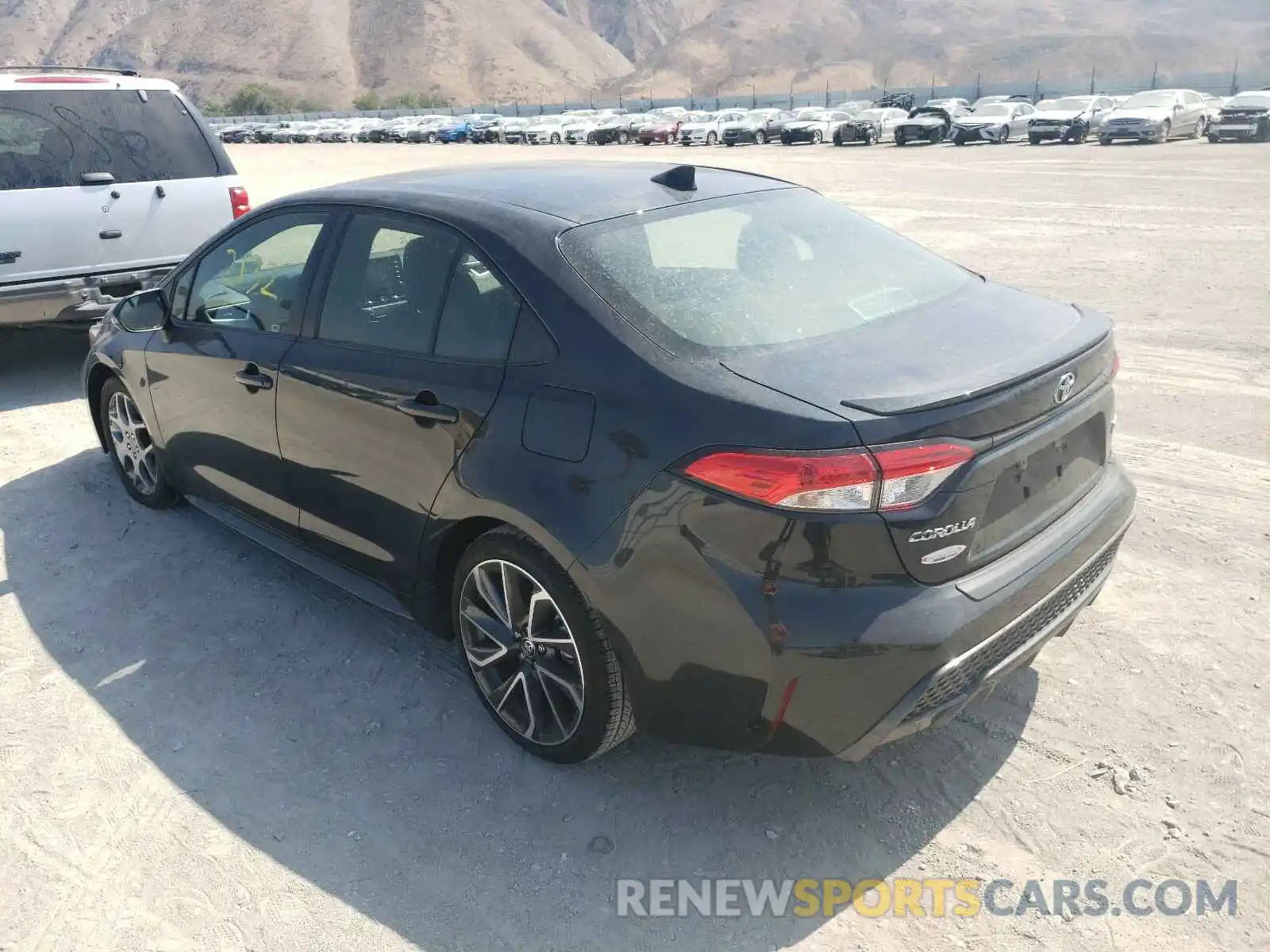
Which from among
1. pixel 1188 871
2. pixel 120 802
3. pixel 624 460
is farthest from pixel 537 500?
pixel 1188 871

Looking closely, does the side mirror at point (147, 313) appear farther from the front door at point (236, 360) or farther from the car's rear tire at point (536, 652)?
the car's rear tire at point (536, 652)

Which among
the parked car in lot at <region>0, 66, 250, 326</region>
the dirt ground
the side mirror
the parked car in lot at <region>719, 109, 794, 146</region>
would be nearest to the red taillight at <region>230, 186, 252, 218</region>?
the parked car in lot at <region>0, 66, 250, 326</region>

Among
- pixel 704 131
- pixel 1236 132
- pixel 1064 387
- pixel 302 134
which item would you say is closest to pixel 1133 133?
pixel 1236 132

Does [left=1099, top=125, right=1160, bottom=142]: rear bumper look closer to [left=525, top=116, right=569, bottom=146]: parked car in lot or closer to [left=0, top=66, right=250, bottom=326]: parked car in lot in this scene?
[left=0, top=66, right=250, bottom=326]: parked car in lot

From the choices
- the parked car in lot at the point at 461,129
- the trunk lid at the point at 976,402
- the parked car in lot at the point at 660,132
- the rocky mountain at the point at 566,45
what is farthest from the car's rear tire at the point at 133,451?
the rocky mountain at the point at 566,45

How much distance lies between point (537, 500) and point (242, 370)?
1788 millimetres

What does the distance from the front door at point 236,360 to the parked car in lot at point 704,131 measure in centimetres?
4158

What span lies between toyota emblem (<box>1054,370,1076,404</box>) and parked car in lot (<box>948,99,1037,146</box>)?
3360 cm

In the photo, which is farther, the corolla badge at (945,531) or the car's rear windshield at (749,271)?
the car's rear windshield at (749,271)

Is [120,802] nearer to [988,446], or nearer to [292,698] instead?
[292,698]

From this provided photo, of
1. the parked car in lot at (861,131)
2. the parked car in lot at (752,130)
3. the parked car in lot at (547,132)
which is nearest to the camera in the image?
the parked car in lot at (861,131)

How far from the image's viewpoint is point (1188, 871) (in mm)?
2711

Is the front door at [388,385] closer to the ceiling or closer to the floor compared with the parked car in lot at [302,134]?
closer to the ceiling

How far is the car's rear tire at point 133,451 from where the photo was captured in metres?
5.06
